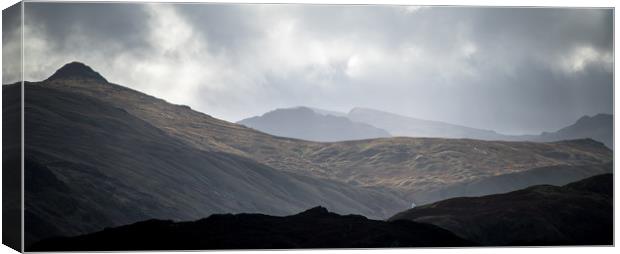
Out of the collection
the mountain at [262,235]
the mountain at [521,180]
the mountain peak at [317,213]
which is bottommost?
the mountain at [262,235]

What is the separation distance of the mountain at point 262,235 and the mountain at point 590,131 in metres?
7.18

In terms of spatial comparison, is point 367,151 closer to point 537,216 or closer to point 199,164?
point 199,164

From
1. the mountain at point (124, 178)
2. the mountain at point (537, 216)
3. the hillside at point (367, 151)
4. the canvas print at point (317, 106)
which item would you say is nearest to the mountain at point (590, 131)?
the canvas print at point (317, 106)

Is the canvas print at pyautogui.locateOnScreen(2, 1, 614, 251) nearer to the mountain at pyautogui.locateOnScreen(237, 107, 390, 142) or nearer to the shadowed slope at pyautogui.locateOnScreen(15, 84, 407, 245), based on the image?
the shadowed slope at pyautogui.locateOnScreen(15, 84, 407, 245)

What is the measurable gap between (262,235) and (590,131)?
14448mm

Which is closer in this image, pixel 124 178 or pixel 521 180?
pixel 521 180

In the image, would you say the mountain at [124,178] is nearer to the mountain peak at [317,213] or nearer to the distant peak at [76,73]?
the distant peak at [76,73]

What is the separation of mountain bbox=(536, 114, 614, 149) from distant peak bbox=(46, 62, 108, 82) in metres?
18.5

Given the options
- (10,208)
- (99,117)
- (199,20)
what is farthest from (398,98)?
(10,208)

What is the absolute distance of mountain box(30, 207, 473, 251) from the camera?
3550 cm

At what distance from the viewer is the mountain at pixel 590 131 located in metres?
40.0

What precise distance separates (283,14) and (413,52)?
226 inches

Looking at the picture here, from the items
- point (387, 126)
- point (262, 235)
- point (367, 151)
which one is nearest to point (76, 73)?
point (262, 235)

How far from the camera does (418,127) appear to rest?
45.0 metres
